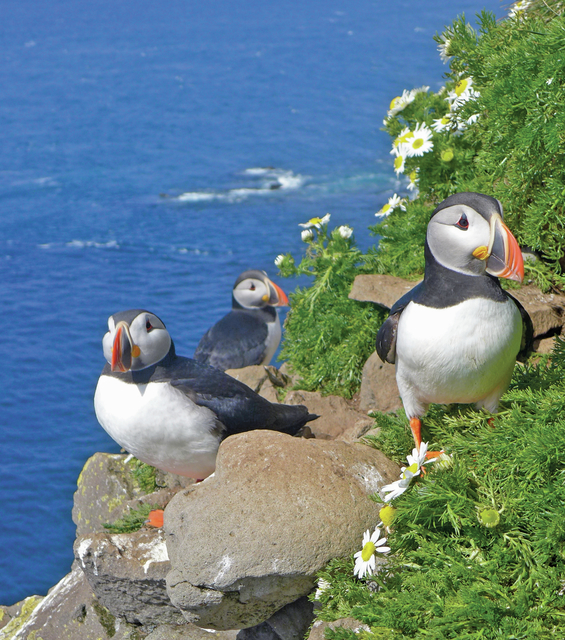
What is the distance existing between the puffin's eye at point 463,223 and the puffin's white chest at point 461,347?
31 centimetres

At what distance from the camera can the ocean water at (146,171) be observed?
11445 mm

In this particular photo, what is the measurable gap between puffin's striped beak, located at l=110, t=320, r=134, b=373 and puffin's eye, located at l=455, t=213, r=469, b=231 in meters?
1.83

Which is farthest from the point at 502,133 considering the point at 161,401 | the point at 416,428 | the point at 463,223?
the point at 161,401

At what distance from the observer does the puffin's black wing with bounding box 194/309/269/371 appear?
24.0 feet

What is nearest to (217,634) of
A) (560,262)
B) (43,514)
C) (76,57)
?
(560,262)

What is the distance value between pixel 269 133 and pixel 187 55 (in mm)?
8818

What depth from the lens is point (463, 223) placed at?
3.06m

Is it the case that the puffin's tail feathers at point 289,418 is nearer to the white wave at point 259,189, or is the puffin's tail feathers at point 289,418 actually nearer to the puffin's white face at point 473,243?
the puffin's white face at point 473,243

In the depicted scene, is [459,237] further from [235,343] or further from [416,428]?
[235,343]

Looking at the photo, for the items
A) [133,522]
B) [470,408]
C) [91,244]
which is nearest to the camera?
[470,408]

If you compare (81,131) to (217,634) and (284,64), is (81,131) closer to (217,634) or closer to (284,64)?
(284,64)

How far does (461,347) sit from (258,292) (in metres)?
5.09

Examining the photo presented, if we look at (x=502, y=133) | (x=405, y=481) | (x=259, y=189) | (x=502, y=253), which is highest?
(x=502, y=253)

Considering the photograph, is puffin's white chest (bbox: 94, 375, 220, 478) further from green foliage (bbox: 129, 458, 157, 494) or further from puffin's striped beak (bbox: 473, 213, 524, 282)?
puffin's striped beak (bbox: 473, 213, 524, 282)
